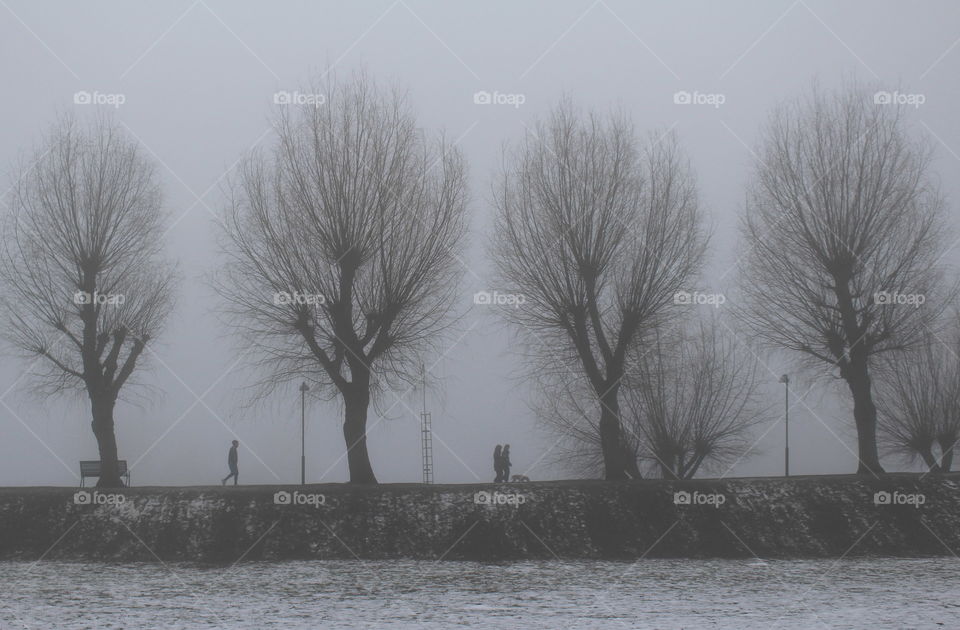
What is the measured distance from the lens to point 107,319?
108 ft

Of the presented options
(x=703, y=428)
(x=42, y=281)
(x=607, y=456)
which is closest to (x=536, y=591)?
(x=607, y=456)

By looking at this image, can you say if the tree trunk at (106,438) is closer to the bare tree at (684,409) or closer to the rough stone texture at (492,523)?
the rough stone texture at (492,523)

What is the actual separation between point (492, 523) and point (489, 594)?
672 centimetres

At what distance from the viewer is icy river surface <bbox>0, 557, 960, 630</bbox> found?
680 inches

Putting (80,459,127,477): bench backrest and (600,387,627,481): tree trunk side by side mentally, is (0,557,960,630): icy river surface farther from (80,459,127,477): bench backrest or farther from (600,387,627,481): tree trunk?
(80,459,127,477): bench backrest

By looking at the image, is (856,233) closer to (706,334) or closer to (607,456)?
(706,334)

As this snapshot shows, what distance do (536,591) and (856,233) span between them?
59.8ft

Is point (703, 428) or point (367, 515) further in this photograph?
point (703, 428)

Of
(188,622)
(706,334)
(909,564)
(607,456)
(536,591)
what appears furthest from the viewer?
(706,334)

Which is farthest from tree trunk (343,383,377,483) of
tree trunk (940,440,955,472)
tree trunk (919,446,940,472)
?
tree trunk (919,446,940,472)
